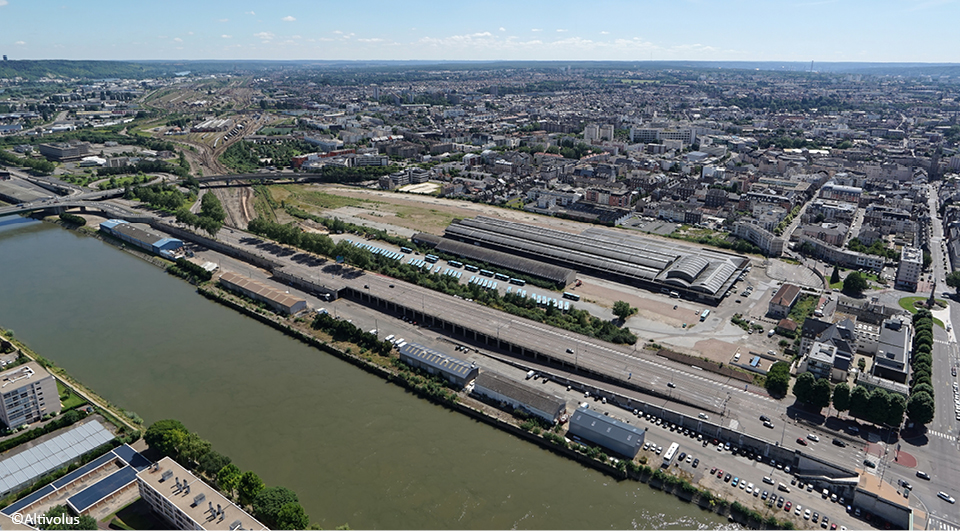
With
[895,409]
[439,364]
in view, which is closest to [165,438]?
[439,364]

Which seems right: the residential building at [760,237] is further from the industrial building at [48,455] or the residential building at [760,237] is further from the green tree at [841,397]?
the industrial building at [48,455]

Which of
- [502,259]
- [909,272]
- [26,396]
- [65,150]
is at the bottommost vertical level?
[909,272]

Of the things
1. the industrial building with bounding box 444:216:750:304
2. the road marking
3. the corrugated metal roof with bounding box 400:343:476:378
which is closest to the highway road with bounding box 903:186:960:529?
the road marking

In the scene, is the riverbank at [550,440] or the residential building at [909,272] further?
the residential building at [909,272]

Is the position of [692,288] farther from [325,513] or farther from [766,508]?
[325,513]

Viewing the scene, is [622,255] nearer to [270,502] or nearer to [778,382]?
[778,382]

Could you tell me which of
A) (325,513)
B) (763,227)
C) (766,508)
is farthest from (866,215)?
(325,513)

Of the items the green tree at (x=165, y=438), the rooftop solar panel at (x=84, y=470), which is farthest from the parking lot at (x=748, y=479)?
the rooftop solar panel at (x=84, y=470)

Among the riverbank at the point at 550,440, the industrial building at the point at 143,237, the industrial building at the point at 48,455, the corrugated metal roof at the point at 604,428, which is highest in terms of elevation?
the industrial building at the point at 143,237
